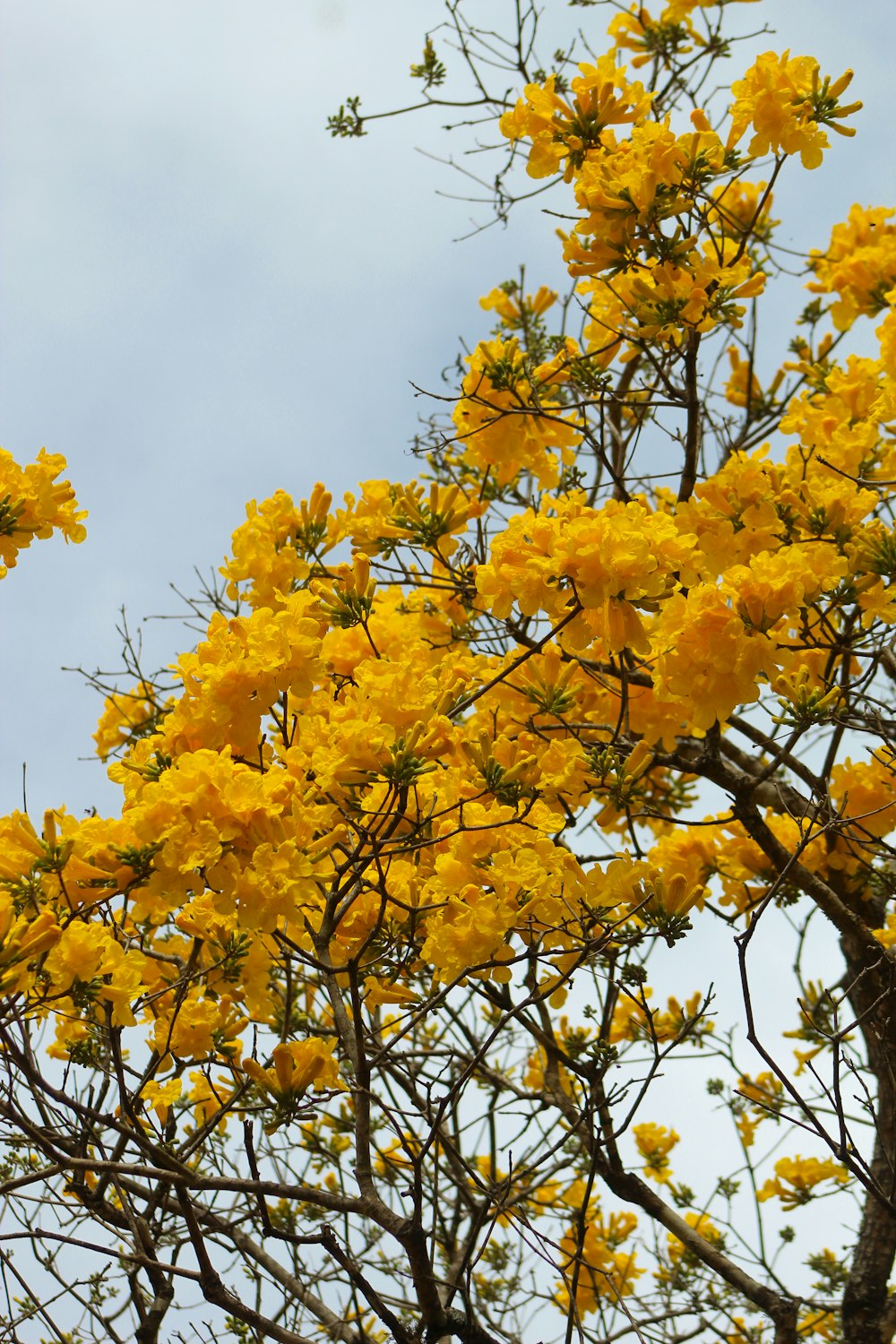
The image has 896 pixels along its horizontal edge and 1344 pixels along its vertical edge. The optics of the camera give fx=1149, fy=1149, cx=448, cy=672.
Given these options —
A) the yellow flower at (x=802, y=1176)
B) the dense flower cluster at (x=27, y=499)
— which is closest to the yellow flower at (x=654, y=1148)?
the yellow flower at (x=802, y=1176)

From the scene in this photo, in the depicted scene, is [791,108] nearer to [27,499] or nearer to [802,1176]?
[27,499]

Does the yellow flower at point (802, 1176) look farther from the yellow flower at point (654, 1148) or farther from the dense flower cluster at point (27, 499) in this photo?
the dense flower cluster at point (27, 499)

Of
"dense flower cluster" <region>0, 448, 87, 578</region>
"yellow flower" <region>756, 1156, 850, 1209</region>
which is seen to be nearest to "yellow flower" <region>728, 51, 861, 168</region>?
"dense flower cluster" <region>0, 448, 87, 578</region>

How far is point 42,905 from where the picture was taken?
6.61ft

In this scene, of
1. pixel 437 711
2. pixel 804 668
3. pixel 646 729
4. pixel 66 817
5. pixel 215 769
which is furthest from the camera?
pixel 646 729

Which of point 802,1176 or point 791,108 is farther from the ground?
point 791,108

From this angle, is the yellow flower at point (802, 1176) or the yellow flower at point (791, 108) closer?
the yellow flower at point (791, 108)

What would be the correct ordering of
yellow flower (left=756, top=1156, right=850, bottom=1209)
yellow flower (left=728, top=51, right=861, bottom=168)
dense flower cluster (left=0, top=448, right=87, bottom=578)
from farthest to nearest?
yellow flower (left=756, top=1156, right=850, bottom=1209) < yellow flower (left=728, top=51, right=861, bottom=168) < dense flower cluster (left=0, top=448, right=87, bottom=578)

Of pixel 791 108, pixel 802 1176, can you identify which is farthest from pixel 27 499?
pixel 802 1176

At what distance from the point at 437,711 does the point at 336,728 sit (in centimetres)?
25

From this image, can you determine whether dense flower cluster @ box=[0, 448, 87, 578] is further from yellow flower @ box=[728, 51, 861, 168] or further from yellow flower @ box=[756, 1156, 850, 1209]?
yellow flower @ box=[756, 1156, 850, 1209]

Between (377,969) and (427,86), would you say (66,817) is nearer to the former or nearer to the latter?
(377,969)

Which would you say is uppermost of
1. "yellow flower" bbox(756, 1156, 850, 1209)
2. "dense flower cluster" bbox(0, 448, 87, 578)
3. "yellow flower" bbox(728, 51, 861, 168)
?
"yellow flower" bbox(728, 51, 861, 168)

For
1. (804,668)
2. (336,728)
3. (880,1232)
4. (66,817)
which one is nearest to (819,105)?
(804,668)
